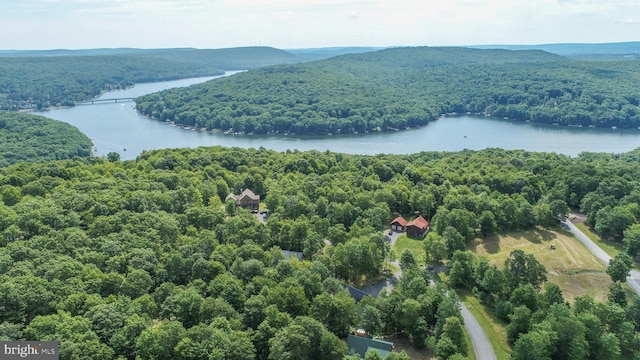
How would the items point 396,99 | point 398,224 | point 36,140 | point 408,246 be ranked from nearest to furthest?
1. point 408,246
2. point 398,224
3. point 36,140
4. point 396,99

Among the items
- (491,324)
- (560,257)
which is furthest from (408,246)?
(560,257)

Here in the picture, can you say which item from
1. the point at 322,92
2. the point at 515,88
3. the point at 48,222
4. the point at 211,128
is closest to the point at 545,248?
the point at 48,222

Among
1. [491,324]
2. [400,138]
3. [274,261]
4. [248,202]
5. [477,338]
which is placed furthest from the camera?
[400,138]

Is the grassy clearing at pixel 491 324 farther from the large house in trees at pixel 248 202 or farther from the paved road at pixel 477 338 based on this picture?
the large house in trees at pixel 248 202

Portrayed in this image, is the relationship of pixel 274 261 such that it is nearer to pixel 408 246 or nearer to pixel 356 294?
pixel 356 294

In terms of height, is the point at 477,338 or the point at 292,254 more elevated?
the point at 292,254

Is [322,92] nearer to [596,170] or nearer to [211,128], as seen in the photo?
[211,128]
